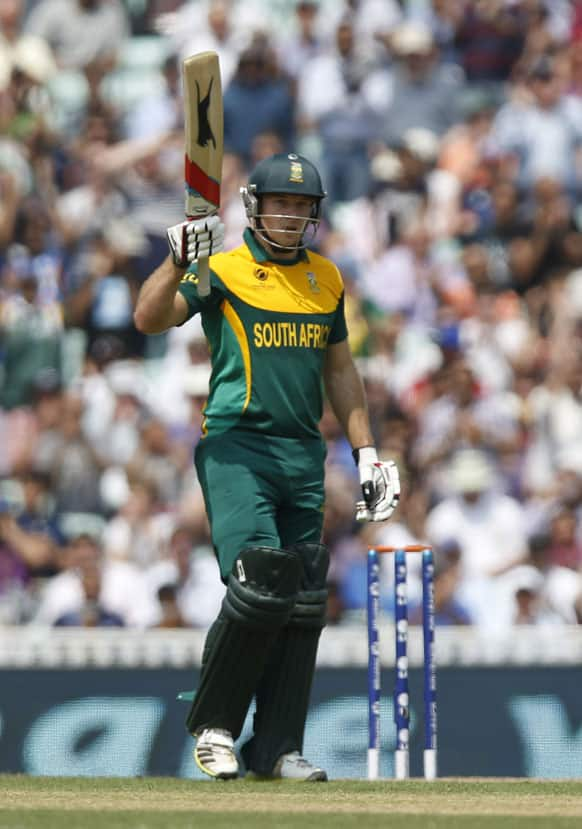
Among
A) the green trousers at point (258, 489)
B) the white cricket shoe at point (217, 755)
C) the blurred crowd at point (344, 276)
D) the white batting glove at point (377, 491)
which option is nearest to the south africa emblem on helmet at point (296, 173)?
the green trousers at point (258, 489)

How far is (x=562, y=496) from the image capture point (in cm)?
1020

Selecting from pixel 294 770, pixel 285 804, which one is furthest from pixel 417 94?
pixel 285 804

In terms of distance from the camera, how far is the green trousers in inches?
225

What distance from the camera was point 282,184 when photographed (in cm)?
589

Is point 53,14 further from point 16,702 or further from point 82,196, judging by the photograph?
point 16,702

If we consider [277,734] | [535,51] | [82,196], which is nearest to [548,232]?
[535,51]

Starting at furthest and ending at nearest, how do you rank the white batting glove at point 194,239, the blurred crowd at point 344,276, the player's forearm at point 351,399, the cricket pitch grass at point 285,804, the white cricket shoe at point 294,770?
1. the blurred crowd at point 344,276
2. the player's forearm at point 351,399
3. the white cricket shoe at point 294,770
4. the white batting glove at point 194,239
5. the cricket pitch grass at point 285,804

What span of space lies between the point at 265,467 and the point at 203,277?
616 mm

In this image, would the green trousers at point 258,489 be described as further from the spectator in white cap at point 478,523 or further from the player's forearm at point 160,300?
the spectator in white cap at point 478,523

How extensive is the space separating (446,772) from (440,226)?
19.4 feet

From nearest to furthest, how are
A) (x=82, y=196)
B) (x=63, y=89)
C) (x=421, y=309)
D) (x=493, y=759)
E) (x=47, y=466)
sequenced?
1. (x=493, y=759)
2. (x=47, y=466)
3. (x=421, y=309)
4. (x=82, y=196)
5. (x=63, y=89)

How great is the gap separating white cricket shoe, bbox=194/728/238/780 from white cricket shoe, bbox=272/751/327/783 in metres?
0.17

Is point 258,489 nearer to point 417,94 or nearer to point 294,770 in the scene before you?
point 294,770

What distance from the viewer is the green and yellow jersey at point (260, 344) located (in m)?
5.79
